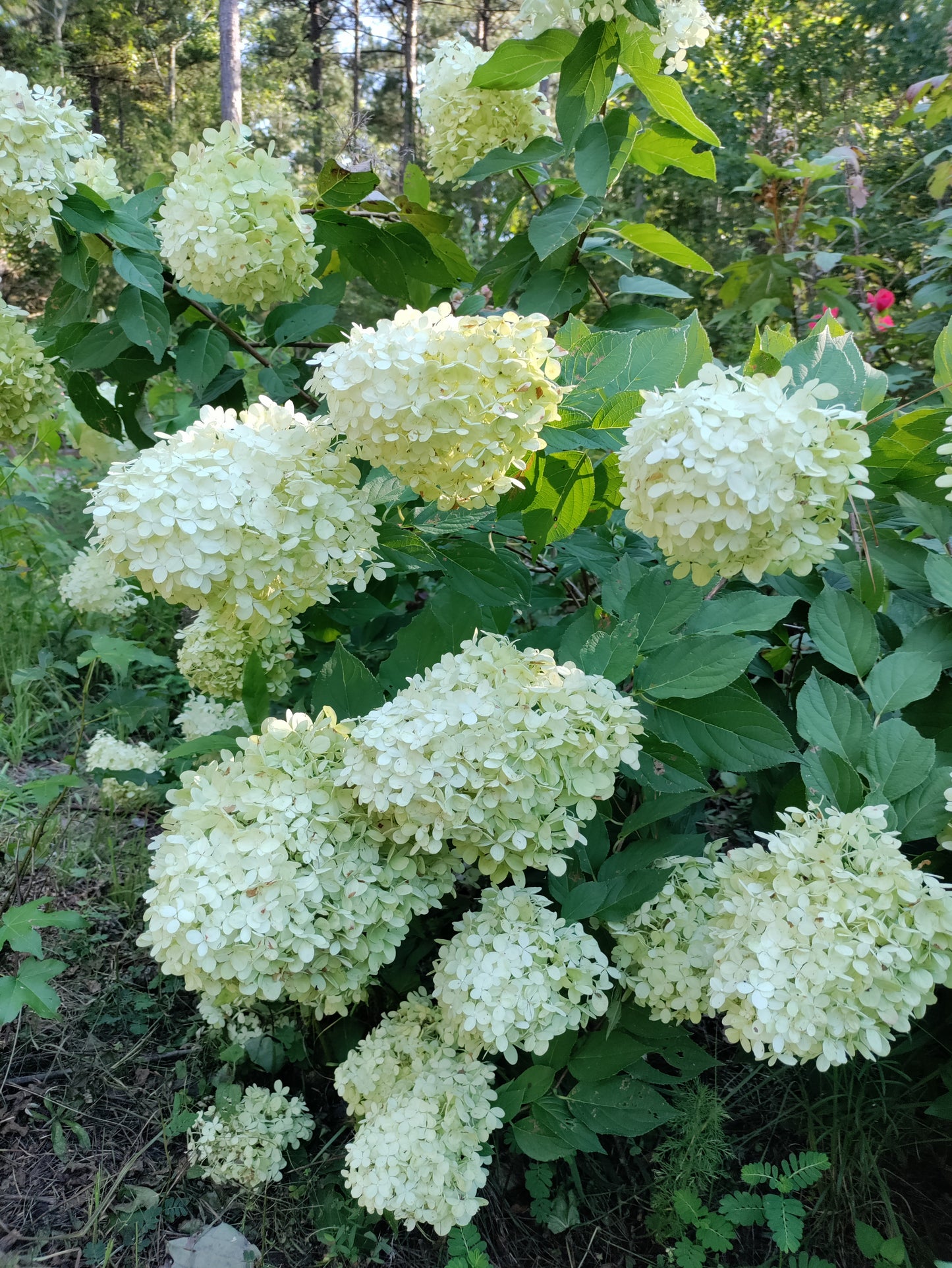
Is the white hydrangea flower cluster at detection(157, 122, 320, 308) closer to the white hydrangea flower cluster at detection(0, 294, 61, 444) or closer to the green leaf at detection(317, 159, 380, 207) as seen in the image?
the green leaf at detection(317, 159, 380, 207)

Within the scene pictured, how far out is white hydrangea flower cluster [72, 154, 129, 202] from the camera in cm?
163

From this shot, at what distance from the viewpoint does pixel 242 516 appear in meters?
1.06

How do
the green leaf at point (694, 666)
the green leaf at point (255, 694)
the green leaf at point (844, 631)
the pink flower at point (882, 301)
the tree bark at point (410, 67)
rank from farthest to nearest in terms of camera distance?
the tree bark at point (410, 67), the pink flower at point (882, 301), the green leaf at point (255, 694), the green leaf at point (844, 631), the green leaf at point (694, 666)

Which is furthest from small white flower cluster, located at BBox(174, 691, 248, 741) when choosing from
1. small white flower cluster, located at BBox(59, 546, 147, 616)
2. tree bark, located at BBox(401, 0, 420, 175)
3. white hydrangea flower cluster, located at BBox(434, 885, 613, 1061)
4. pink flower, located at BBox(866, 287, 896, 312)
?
tree bark, located at BBox(401, 0, 420, 175)

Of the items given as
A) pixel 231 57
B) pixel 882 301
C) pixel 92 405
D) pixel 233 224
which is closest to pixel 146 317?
pixel 233 224

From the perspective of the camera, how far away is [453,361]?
1.03m

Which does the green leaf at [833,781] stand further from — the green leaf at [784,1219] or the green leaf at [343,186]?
the green leaf at [343,186]

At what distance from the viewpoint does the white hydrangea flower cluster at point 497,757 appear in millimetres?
980

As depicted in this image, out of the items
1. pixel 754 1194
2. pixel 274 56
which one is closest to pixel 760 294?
pixel 754 1194

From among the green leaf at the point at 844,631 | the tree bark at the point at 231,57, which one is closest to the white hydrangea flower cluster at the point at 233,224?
the green leaf at the point at 844,631

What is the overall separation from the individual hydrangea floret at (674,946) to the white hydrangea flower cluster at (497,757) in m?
0.25

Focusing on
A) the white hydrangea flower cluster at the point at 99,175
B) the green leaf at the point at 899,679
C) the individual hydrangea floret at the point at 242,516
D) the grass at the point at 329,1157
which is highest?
the white hydrangea flower cluster at the point at 99,175

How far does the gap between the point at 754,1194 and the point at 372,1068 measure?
2.26 feet

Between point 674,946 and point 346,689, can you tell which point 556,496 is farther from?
point 674,946
